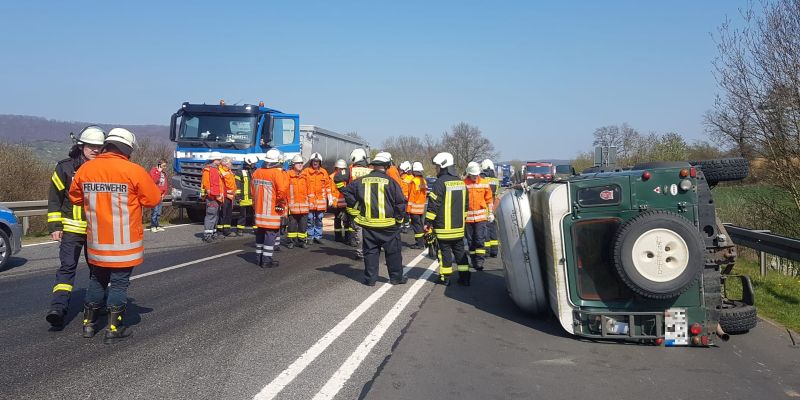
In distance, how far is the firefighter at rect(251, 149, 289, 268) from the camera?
9250mm

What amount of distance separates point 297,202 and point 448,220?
15.5 feet

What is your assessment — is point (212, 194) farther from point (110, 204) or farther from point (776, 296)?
point (776, 296)

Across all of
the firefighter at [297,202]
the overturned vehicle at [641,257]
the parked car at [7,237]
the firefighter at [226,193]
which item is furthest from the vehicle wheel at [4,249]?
the overturned vehicle at [641,257]

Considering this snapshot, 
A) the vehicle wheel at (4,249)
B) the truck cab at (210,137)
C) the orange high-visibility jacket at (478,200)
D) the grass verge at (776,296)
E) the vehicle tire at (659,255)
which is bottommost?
the grass verge at (776,296)

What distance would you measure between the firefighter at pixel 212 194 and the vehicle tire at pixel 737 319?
1013cm

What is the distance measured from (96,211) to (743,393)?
212 inches

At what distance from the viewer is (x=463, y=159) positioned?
74.7 meters

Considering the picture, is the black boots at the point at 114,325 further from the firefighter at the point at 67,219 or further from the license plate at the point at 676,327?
the license plate at the point at 676,327

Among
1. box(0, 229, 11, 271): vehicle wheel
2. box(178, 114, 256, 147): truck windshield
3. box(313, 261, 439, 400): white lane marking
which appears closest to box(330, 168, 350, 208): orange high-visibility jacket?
box(178, 114, 256, 147): truck windshield

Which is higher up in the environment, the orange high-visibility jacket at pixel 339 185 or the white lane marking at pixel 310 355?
the orange high-visibility jacket at pixel 339 185

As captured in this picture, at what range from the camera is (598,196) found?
5.42 metres

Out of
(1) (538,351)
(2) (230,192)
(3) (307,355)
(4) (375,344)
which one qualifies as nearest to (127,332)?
(3) (307,355)

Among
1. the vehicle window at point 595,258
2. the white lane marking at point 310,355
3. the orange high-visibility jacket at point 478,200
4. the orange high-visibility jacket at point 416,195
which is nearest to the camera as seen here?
the white lane marking at point 310,355

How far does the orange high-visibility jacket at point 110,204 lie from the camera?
508cm
